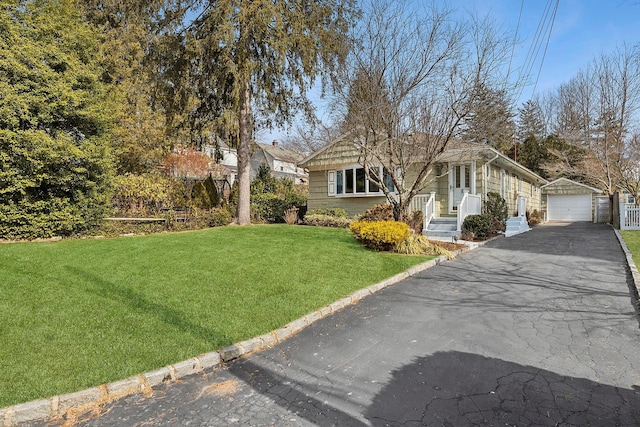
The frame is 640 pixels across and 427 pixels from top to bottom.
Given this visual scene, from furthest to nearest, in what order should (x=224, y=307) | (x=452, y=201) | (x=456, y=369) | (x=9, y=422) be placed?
1. (x=452, y=201)
2. (x=224, y=307)
3. (x=456, y=369)
4. (x=9, y=422)

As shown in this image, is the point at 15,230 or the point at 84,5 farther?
the point at 84,5

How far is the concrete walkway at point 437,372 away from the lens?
8.87ft

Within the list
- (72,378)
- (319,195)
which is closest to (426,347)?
(72,378)

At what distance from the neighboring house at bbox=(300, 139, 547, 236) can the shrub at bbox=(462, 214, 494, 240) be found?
30 centimetres

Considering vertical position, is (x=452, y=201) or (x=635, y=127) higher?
(x=635, y=127)

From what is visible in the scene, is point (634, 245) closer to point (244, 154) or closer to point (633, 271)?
point (633, 271)

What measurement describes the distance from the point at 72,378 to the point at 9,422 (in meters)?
0.50

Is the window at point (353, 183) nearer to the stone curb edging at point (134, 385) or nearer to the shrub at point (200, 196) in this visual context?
the shrub at point (200, 196)

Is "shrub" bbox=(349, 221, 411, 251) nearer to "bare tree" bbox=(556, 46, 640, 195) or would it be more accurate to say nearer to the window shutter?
the window shutter

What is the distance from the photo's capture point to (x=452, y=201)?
49.8 feet

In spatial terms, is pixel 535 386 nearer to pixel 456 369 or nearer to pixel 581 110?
pixel 456 369

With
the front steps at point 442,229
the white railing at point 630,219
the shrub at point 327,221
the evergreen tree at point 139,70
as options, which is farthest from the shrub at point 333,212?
the white railing at point 630,219

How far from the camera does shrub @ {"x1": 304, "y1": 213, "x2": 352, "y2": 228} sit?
49.3 feet

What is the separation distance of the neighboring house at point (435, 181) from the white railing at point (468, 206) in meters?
0.15
